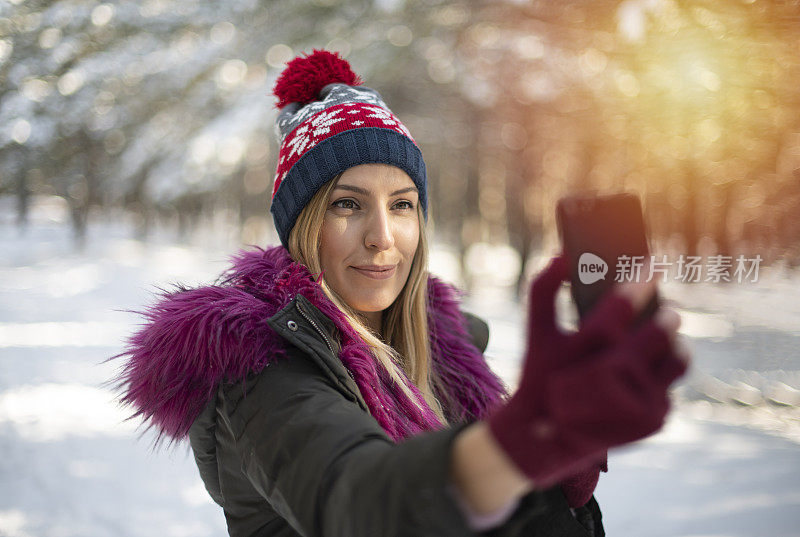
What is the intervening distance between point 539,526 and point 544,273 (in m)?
1.06

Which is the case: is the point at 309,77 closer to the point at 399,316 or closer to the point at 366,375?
the point at 399,316

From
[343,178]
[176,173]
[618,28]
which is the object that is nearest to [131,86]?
[176,173]

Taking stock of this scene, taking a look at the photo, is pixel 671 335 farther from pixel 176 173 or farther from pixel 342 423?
pixel 176 173

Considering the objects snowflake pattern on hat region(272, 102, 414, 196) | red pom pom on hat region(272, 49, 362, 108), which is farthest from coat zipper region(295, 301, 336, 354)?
red pom pom on hat region(272, 49, 362, 108)

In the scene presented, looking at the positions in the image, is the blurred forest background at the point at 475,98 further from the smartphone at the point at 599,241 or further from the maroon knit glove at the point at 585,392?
the maroon knit glove at the point at 585,392

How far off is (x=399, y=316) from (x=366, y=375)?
0.59 metres

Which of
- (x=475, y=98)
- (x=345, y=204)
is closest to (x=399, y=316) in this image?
(x=345, y=204)

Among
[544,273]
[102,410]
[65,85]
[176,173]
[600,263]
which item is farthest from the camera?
[176,173]

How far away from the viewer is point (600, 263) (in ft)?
2.66

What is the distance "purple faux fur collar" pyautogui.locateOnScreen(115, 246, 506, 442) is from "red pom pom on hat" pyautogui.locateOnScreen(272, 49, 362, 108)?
655 mm

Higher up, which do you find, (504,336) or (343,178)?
(343,178)

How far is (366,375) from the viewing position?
1321 mm

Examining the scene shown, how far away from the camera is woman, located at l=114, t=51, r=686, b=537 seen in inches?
23.2

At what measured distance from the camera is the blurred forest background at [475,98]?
12.3 ft
